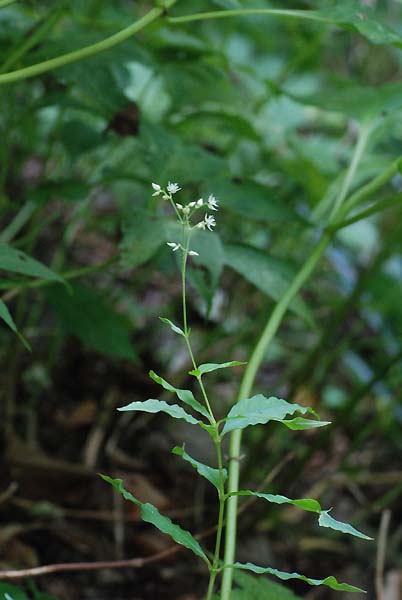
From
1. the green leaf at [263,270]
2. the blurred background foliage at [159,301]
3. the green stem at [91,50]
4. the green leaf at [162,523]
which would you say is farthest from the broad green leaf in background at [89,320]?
the green leaf at [162,523]

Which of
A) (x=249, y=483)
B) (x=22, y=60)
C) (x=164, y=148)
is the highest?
(x=22, y=60)

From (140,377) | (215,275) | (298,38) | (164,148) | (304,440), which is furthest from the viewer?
(298,38)

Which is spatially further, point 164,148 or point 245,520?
point 245,520

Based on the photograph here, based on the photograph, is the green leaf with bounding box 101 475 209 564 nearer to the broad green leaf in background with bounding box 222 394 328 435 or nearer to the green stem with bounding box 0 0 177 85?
the broad green leaf in background with bounding box 222 394 328 435

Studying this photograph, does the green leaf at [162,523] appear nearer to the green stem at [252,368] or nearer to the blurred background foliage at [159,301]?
the green stem at [252,368]

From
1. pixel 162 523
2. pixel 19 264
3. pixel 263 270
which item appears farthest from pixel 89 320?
pixel 162 523

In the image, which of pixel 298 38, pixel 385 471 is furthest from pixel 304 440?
pixel 298 38

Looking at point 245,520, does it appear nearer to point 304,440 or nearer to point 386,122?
point 304,440
